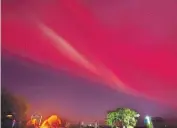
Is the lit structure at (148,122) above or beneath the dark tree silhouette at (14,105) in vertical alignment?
beneath

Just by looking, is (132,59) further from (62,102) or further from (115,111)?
(62,102)

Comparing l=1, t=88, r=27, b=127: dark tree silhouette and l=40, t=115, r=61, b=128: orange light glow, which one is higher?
l=1, t=88, r=27, b=127: dark tree silhouette

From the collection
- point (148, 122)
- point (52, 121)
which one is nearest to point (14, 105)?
point (52, 121)

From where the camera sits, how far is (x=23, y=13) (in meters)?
3.54

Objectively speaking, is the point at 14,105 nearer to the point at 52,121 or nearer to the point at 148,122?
the point at 52,121

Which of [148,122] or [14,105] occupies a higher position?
[14,105]

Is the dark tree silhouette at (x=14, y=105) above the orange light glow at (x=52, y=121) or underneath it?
above

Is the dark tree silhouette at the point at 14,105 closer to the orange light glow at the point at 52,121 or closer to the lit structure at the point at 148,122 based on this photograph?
the orange light glow at the point at 52,121

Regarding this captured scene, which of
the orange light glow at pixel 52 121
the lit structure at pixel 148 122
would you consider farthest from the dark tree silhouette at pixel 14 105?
the lit structure at pixel 148 122

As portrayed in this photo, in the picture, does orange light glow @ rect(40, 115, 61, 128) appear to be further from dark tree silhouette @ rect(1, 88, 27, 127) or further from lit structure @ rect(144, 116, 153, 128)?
lit structure @ rect(144, 116, 153, 128)

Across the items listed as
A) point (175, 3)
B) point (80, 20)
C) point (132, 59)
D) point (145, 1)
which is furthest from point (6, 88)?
point (175, 3)

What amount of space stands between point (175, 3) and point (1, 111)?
212cm

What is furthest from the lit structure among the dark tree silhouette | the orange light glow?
the dark tree silhouette

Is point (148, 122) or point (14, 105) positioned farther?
point (14, 105)
